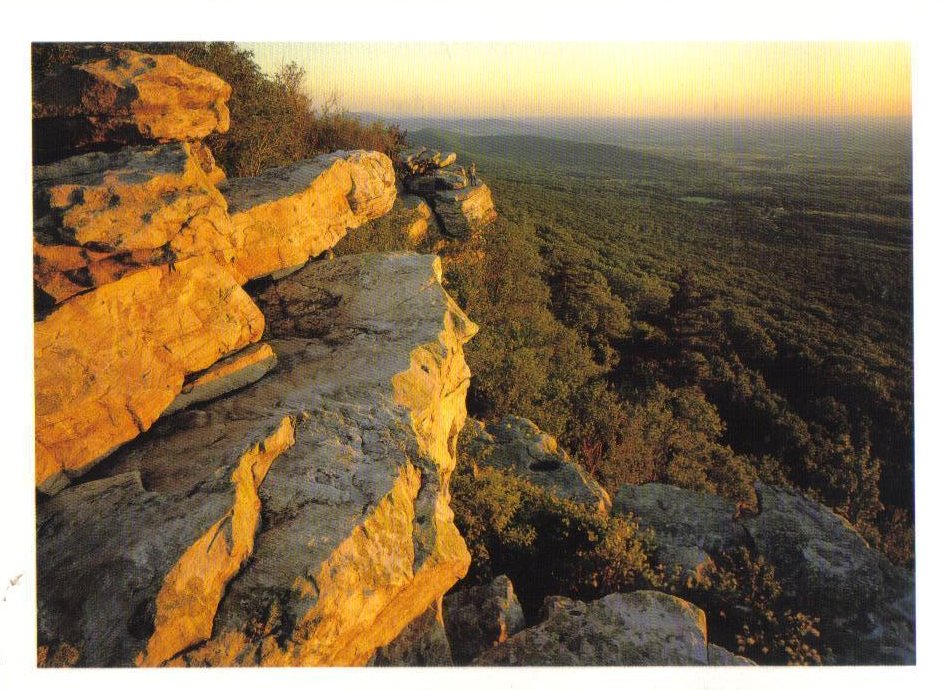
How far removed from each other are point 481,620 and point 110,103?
223 inches

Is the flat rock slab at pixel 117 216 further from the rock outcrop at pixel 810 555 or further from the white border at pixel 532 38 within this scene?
the rock outcrop at pixel 810 555

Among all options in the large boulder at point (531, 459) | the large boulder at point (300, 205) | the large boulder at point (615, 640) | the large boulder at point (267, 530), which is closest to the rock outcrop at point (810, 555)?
the large boulder at point (531, 459)

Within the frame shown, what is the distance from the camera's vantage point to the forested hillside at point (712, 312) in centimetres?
906

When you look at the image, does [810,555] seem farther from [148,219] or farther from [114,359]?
[148,219]

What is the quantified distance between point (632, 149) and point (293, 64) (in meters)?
6.11

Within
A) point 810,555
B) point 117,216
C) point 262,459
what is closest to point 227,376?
point 262,459

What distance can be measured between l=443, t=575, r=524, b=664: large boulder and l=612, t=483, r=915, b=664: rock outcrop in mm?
2283

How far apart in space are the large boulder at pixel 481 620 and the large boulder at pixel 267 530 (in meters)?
0.78

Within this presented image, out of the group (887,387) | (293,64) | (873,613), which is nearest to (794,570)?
(873,613)

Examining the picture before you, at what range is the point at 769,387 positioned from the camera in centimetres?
1359

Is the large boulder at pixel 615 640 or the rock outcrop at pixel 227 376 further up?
the rock outcrop at pixel 227 376

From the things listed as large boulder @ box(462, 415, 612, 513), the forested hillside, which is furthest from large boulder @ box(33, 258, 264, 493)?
the forested hillside
